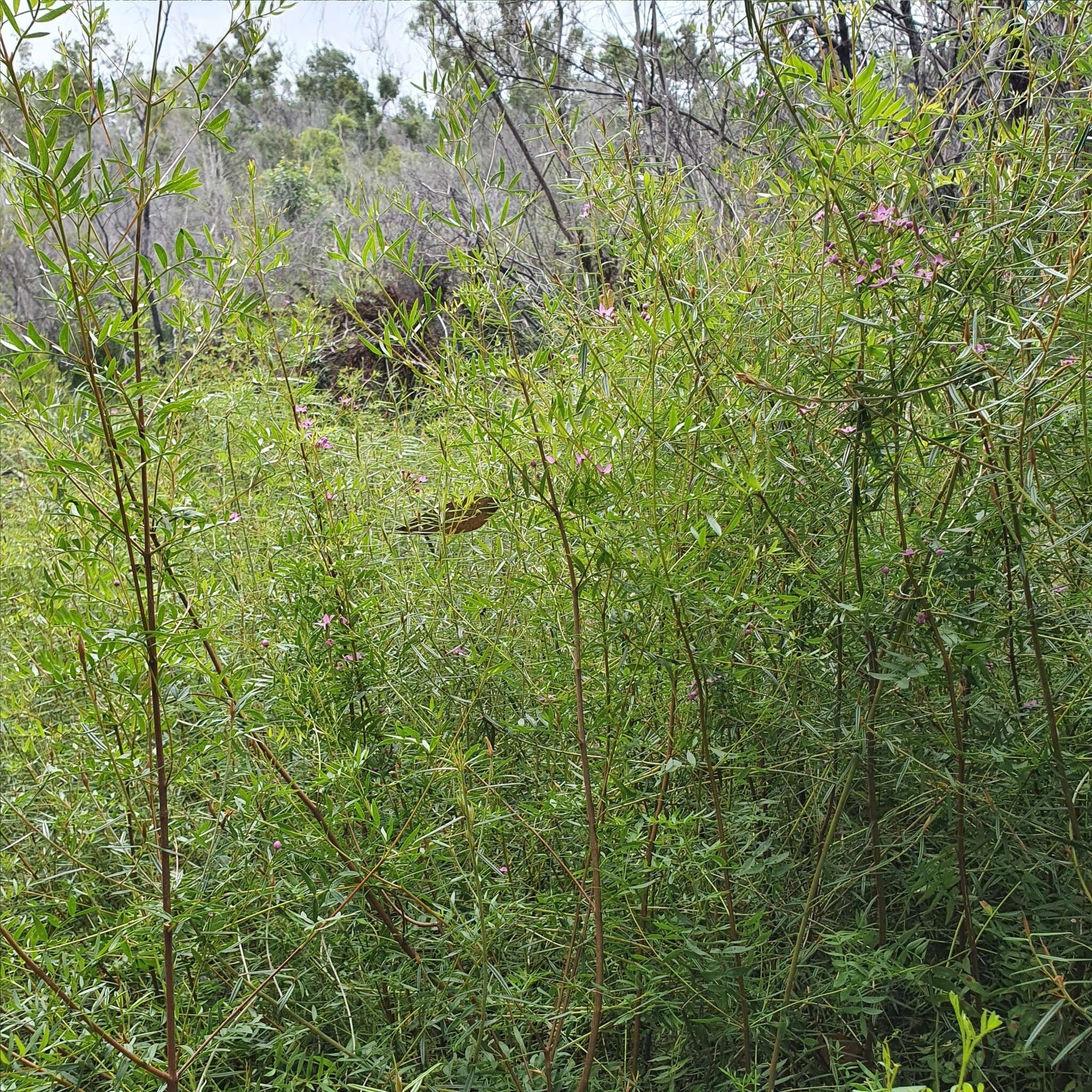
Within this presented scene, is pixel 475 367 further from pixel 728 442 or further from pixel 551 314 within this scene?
pixel 728 442

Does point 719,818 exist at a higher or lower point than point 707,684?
lower

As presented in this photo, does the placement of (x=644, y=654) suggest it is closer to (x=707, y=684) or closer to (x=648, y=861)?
(x=707, y=684)

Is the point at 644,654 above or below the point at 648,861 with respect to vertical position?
above

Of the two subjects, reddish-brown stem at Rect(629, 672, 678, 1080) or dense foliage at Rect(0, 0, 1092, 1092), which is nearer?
dense foliage at Rect(0, 0, 1092, 1092)

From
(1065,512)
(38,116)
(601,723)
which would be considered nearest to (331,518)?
(601,723)

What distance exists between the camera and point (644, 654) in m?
1.32

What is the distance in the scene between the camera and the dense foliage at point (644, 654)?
1.16 meters

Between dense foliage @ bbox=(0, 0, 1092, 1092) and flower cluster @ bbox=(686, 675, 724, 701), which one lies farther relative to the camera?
flower cluster @ bbox=(686, 675, 724, 701)

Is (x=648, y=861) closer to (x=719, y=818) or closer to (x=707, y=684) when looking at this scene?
(x=719, y=818)

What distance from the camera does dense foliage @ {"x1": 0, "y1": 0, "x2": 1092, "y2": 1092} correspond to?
116 centimetres

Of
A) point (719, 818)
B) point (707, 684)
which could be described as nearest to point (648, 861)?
point (719, 818)

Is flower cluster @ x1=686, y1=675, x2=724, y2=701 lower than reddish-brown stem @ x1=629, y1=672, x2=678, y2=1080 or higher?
higher

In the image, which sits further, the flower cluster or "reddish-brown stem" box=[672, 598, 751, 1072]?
the flower cluster

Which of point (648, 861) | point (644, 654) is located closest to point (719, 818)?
point (648, 861)
